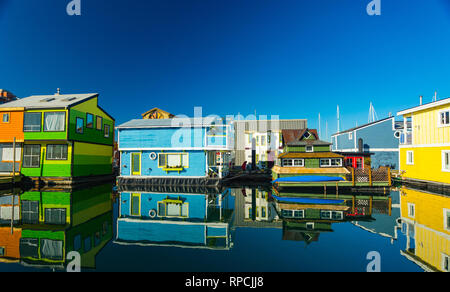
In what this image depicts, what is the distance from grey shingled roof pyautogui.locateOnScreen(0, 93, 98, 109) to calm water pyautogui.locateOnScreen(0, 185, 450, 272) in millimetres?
10543

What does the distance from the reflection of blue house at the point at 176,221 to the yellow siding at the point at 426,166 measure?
697 inches

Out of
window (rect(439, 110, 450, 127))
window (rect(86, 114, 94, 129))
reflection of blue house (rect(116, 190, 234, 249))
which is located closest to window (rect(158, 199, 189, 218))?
reflection of blue house (rect(116, 190, 234, 249))

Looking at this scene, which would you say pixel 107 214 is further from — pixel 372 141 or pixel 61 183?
pixel 372 141

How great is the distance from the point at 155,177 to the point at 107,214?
9.96 meters

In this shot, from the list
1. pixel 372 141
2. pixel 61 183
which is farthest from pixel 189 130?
pixel 372 141

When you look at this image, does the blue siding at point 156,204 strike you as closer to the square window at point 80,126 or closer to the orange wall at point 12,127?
the square window at point 80,126

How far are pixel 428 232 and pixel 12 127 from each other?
31.6 metres

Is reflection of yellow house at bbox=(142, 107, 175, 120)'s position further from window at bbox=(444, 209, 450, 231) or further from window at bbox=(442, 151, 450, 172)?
window at bbox=(444, 209, 450, 231)

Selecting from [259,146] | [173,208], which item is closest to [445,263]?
[173,208]

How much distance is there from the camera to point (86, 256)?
6.56 m

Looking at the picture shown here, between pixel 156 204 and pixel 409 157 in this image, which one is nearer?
pixel 156 204

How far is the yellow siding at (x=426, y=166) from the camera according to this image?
58.5 ft

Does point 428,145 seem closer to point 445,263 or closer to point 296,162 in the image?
point 296,162

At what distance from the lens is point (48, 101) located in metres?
22.5
